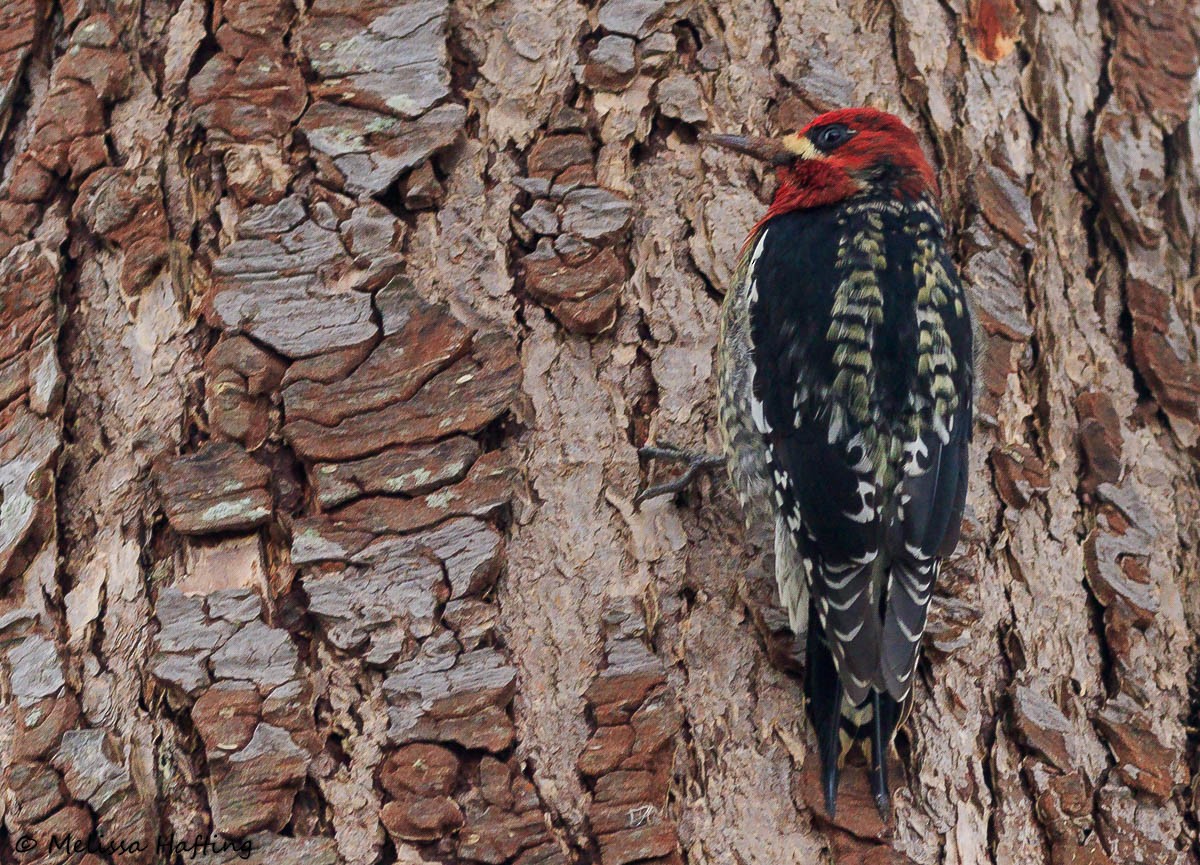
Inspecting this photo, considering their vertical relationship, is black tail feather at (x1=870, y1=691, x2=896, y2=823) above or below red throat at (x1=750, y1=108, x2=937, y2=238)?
below

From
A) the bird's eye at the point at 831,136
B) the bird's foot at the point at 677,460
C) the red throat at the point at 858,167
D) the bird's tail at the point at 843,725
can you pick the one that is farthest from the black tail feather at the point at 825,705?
the bird's eye at the point at 831,136

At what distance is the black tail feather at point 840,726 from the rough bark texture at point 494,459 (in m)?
0.04

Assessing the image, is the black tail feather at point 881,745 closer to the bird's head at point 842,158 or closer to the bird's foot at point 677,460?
the bird's foot at point 677,460

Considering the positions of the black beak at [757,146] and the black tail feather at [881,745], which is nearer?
the black tail feather at [881,745]

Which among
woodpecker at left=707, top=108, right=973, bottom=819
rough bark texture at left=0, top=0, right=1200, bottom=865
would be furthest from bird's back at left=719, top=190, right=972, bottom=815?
rough bark texture at left=0, top=0, right=1200, bottom=865

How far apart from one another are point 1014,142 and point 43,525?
98.4 inches

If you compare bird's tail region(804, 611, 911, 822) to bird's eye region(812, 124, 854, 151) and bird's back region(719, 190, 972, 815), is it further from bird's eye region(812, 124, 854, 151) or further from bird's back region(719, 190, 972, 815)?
bird's eye region(812, 124, 854, 151)

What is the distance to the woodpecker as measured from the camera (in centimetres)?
252

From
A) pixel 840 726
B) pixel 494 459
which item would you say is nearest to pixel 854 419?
pixel 840 726

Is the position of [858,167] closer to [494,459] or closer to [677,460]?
[677,460]

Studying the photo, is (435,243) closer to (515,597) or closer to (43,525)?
(515,597)

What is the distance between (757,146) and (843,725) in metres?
1.36

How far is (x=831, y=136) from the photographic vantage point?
9.86 ft

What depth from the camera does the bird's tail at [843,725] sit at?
232cm
